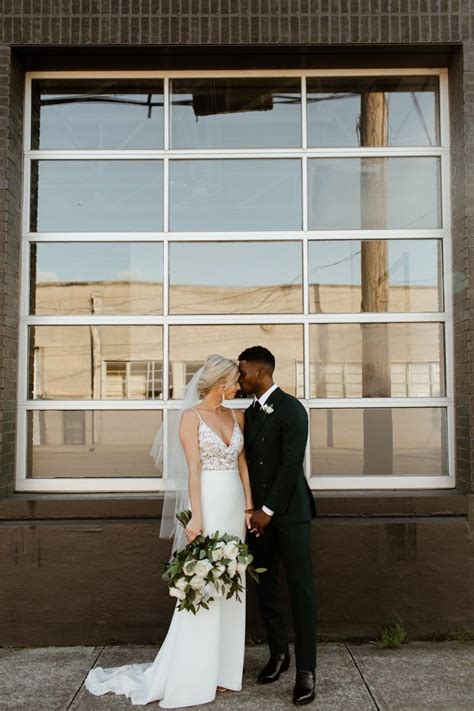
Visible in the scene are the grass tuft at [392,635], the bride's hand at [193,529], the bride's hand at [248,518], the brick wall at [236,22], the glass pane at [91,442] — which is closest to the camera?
the bride's hand at [193,529]

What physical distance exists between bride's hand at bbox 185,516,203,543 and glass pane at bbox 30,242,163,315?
1.93 meters

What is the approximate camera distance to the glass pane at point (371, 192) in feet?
18.1

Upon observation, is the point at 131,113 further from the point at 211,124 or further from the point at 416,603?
the point at 416,603

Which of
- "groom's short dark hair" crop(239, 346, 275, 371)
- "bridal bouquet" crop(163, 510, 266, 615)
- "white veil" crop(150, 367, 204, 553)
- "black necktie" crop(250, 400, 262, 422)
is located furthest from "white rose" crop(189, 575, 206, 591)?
"groom's short dark hair" crop(239, 346, 275, 371)

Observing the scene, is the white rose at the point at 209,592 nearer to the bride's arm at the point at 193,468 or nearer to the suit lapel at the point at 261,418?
the bride's arm at the point at 193,468

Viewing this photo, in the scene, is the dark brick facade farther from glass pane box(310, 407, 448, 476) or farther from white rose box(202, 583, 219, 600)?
white rose box(202, 583, 219, 600)

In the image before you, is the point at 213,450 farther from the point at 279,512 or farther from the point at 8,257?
the point at 8,257

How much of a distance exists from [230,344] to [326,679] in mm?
2481

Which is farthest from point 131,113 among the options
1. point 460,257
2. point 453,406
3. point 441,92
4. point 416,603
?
point 416,603

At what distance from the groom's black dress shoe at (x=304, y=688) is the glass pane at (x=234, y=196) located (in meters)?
3.25

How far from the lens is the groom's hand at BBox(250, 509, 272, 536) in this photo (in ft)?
13.6

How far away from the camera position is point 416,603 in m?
5.04

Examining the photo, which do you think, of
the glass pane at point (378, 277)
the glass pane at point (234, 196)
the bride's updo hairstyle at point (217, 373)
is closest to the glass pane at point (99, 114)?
the glass pane at point (234, 196)

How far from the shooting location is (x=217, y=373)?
427cm
